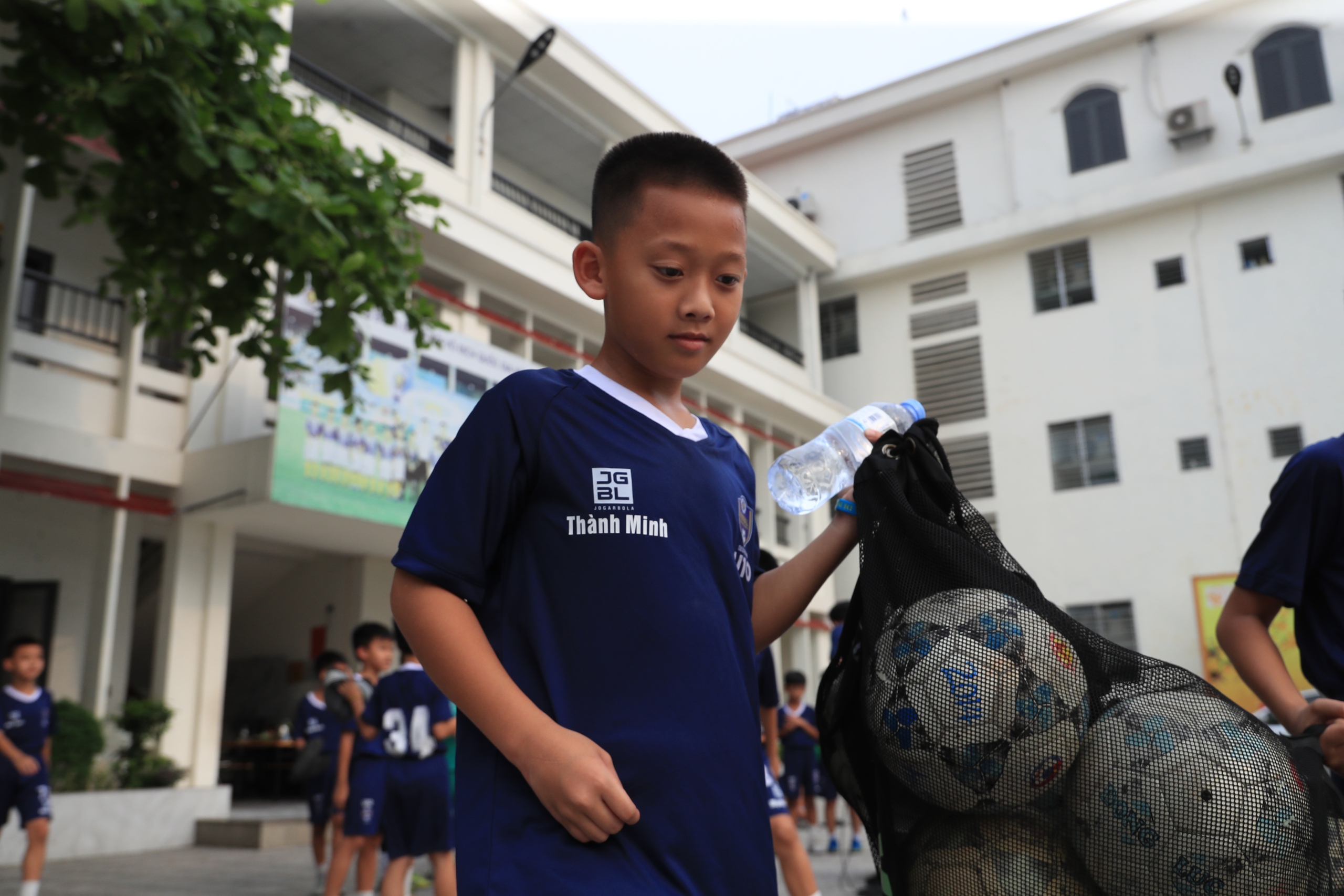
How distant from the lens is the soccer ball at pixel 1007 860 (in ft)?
4.80

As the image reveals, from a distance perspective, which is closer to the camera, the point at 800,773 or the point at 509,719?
the point at 509,719

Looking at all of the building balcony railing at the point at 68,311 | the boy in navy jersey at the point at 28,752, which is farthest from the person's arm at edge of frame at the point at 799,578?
the building balcony railing at the point at 68,311

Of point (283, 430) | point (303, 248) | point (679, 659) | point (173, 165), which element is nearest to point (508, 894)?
point (679, 659)

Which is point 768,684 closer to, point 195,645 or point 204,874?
point 204,874

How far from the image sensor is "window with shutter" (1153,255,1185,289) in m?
21.5

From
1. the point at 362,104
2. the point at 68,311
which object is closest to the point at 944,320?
the point at 362,104

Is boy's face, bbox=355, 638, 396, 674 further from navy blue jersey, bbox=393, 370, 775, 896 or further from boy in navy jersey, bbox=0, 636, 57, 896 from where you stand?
navy blue jersey, bbox=393, 370, 775, 896

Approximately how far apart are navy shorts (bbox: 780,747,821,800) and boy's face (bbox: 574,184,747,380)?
10713 millimetres

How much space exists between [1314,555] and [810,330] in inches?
878

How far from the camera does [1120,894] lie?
4.70 ft

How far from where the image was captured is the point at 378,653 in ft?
23.4

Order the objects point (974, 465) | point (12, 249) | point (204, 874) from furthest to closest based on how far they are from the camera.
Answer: point (974, 465) < point (12, 249) < point (204, 874)

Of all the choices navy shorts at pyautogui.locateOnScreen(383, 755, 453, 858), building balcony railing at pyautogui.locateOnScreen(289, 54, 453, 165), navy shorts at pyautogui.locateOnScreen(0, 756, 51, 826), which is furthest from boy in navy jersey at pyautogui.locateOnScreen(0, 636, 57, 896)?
building balcony railing at pyautogui.locateOnScreen(289, 54, 453, 165)

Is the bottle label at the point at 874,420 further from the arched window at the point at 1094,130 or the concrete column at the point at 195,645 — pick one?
the arched window at the point at 1094,130
